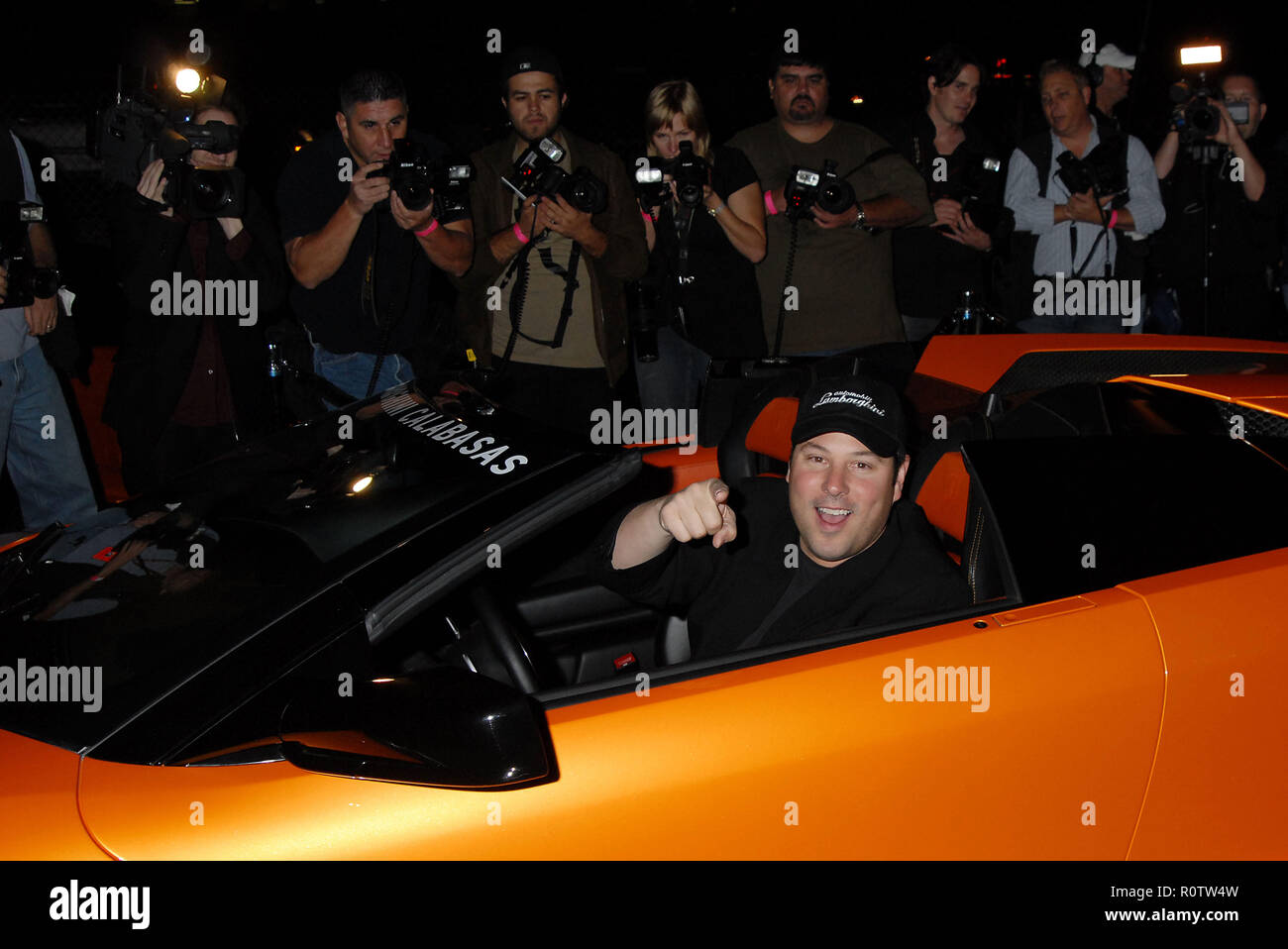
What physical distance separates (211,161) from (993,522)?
3012 mm

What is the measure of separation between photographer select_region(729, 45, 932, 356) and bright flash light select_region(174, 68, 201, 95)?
1.95 metres

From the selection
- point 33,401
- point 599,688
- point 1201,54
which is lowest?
point 599,688

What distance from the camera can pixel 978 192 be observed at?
4473mm

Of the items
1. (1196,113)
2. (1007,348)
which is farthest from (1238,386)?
(1196,113)

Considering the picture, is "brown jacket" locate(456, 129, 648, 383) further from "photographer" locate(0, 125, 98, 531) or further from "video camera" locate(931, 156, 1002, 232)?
"photographer" locate(0, 125, 98, 531)

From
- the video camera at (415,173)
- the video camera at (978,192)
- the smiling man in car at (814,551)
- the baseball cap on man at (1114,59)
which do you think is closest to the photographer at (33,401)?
the video camera at (415,173)

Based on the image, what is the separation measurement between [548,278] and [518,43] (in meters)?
5.74

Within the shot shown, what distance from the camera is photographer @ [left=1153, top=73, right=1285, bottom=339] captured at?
17.3 feet

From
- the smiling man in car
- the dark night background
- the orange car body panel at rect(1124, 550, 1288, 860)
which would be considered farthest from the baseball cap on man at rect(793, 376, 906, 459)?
the dark night background

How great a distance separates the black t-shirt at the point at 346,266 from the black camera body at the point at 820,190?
1227 millimetres

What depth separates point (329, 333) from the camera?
3.90 m

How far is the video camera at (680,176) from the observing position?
3.98m

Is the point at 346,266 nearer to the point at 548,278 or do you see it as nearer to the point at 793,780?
the point at 548,278
